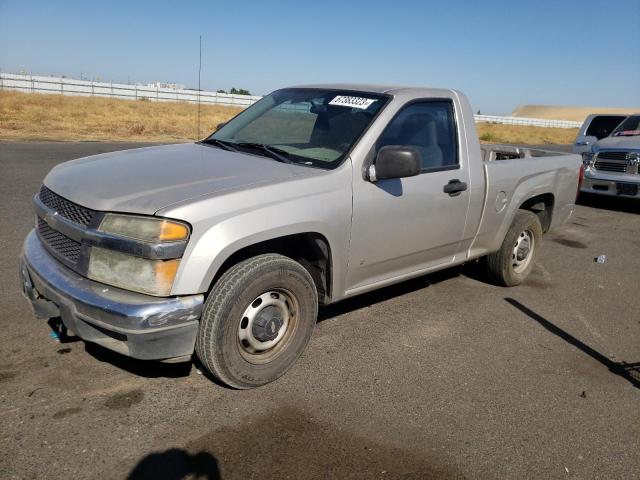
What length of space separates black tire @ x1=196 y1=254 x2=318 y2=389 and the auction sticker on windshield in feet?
4.57

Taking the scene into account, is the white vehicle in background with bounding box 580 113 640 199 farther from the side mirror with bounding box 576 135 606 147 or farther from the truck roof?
the truck roof

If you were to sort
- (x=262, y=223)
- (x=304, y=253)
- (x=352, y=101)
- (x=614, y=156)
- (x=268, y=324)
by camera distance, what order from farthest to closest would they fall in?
(x=614, y=156) → (x=352, y=101) → (x=304, y=253) → (x=268, y=324) → (x=262, y=223)

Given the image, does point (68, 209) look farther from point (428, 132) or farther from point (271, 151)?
point (428, 132)

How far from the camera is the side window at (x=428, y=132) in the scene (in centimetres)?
397

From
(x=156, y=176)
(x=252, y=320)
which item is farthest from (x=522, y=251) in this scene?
(x=156, y=176)

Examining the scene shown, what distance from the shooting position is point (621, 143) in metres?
10.1

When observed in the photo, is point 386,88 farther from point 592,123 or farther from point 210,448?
point 592,123

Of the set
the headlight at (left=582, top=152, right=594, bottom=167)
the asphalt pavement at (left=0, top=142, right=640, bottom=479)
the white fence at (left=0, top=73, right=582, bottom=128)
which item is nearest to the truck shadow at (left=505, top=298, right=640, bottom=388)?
the asphalt pavement at (left=0, top=142, right=640, bottom=479)

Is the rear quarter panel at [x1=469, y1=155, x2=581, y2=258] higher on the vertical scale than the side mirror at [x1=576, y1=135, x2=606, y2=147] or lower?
lower

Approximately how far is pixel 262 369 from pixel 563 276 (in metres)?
4.13

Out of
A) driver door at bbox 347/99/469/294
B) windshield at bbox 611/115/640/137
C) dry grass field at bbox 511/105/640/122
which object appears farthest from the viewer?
dry grass field at bbox 511/105/640/122

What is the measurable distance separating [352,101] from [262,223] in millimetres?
1511

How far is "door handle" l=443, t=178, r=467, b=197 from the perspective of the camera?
418 cm

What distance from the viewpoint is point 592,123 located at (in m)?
12.9
